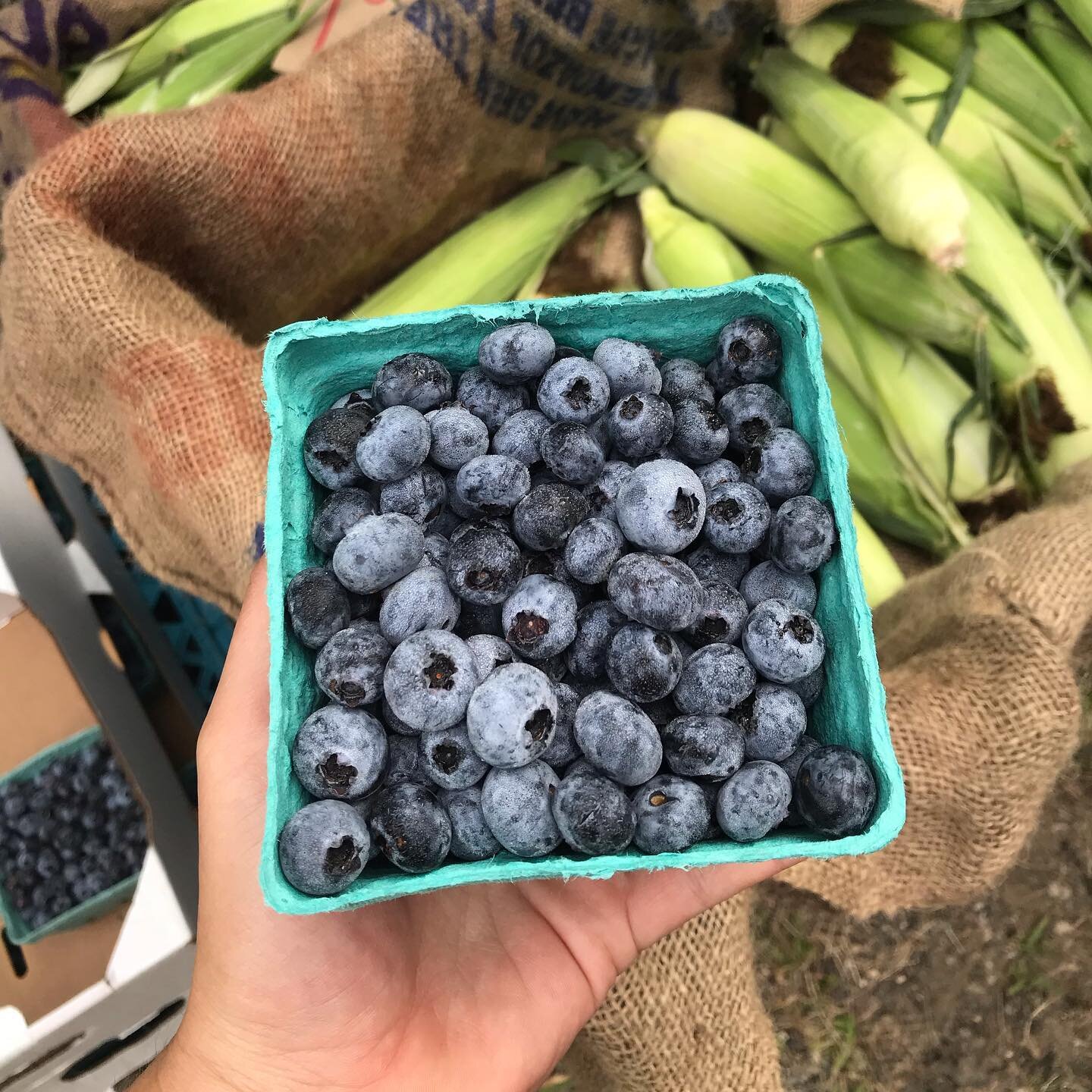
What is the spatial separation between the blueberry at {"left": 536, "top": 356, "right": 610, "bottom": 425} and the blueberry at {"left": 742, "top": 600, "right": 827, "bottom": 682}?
24cm

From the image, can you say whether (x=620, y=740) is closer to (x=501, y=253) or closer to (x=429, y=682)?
(x=429, y=682)

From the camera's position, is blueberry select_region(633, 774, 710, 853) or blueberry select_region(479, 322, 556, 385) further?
blueberry select_region(479, 322, 556, 385)

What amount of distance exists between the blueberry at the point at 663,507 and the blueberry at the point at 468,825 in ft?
0.84

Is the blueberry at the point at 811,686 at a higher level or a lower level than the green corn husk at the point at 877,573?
higher

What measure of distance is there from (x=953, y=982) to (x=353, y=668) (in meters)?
1.75

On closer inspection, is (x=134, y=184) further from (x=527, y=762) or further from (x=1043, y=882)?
(x=1043, y=882)

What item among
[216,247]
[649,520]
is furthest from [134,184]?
[649,520]

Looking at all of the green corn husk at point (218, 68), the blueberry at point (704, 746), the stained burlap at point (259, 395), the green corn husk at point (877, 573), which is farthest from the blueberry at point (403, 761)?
the green corn husk at point (218, 68)

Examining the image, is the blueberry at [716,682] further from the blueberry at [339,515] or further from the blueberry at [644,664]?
the blueberry at [339,515]

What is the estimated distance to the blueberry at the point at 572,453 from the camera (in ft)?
2.47

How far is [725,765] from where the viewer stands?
673mm

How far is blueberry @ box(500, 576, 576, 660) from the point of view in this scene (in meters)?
0.70

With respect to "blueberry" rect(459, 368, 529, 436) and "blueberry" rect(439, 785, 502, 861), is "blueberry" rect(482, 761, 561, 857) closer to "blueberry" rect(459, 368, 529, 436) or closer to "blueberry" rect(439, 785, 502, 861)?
"blueberry" rect(439, 785, 502, 861)

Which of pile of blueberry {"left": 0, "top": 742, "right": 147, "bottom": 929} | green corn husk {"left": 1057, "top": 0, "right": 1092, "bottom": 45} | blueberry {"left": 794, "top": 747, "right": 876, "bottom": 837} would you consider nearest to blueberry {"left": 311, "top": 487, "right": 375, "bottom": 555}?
blueberry {"left": 794, "top": 747, "right": 876, "bottom": 837}
